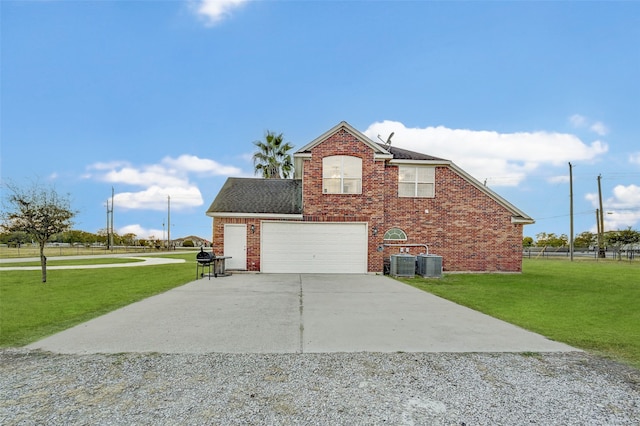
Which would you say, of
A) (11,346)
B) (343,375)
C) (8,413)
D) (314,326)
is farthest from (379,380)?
(11,346)

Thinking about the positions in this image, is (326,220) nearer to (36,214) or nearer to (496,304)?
(496,304)

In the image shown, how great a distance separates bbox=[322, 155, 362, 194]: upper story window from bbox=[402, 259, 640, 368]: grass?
5.00 m


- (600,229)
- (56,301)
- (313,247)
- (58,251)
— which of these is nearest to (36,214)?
(56,301)

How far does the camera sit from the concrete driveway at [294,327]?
471 centimetres

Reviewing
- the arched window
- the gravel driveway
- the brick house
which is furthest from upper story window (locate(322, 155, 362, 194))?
the gravel driveway

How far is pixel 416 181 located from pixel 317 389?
1377cm

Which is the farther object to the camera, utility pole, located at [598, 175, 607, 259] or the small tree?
utility pole, located at [598, 175, 607, 259]

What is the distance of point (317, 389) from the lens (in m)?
3.32

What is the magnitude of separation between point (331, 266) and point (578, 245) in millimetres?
53166

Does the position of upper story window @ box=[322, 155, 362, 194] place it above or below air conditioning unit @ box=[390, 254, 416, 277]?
above

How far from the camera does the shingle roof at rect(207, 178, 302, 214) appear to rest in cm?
1517

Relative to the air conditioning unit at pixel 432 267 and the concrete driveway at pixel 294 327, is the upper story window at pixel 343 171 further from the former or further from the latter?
the concrete driveway at pixel 294 327

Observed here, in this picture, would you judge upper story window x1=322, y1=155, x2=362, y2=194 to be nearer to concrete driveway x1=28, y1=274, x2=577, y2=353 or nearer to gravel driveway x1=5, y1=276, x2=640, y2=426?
concrete driveway x1=28, y1=274, x2=577, y2=353

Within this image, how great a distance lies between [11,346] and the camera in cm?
472
